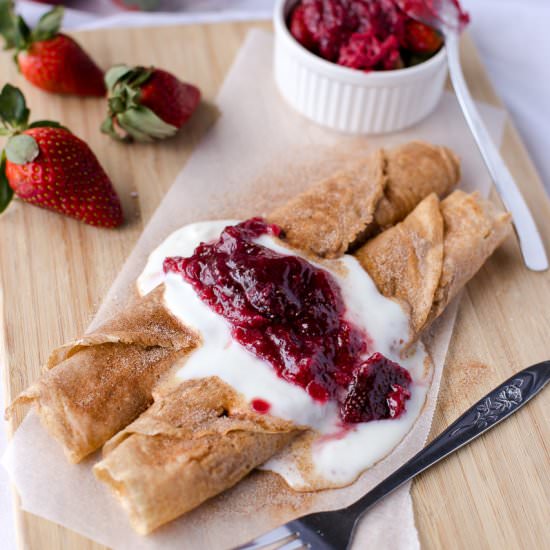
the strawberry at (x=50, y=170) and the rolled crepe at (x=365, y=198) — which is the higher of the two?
the strawberry at (x=50, y=170)

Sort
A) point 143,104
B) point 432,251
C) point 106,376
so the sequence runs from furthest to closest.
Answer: point 143,104 → point 432,251 → point 106,376

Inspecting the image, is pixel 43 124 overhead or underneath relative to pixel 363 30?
underneath

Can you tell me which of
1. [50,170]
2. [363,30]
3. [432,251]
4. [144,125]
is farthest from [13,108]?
[432,251]

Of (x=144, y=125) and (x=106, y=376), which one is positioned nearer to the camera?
(x=106, y=376)

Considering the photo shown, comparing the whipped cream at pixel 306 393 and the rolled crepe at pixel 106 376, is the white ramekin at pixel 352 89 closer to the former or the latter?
the whipped cream at pixel 306 393

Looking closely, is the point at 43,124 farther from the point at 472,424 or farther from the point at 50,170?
the point at 472,424

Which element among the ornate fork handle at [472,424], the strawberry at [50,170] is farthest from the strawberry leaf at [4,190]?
the ornate fork handle at [472,424]

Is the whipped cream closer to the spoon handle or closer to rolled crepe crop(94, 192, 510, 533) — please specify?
rolled crepe crop(94, 192, 510, 533)
